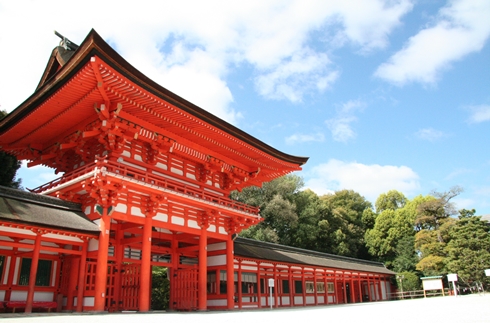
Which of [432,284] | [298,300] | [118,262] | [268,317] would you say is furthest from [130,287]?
[432,284]

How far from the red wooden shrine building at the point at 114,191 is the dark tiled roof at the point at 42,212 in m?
0.04

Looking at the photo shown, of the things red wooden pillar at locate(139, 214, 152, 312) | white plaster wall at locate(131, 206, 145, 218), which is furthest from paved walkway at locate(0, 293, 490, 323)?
white plaster wall at locate(131, 206, 145, 218)

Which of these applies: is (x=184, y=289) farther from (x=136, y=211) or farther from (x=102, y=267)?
(x=102, y=267)

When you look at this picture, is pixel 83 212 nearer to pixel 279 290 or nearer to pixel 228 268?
pixel 228 268

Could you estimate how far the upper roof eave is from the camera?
10859 millimetres

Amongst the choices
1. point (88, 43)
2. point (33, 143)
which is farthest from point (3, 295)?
point (88, 43)

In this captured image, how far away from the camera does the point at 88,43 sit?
10789 millimetres

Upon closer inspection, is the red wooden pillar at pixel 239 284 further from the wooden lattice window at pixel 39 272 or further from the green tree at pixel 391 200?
the green tree at pixel 391 200

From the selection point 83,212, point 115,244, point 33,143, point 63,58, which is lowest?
point 115,244

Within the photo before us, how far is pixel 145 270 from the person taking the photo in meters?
13.5

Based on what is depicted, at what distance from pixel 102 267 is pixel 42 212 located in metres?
2.62

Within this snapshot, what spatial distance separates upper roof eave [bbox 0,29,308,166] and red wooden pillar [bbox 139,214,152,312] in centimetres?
448

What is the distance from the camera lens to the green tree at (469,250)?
31.2m

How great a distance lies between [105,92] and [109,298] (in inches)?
288
